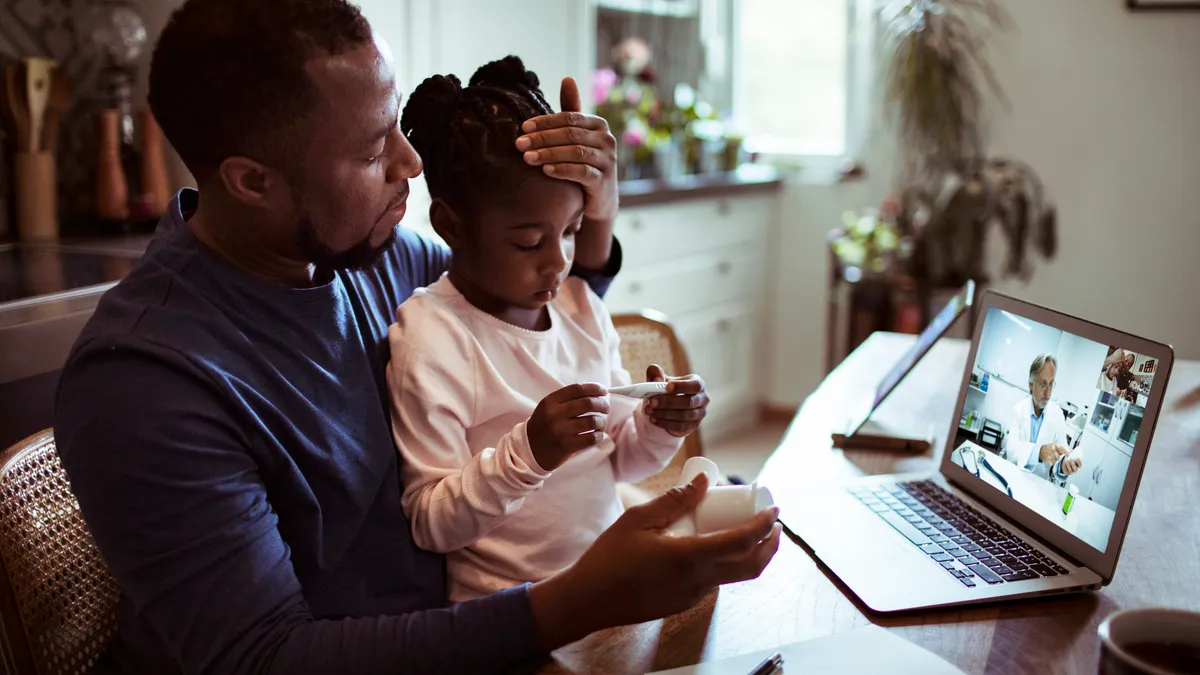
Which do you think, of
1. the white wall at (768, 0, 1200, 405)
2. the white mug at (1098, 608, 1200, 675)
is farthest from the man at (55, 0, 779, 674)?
the white wall at (768, 0, 1200, 405)

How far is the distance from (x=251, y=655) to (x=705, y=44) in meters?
3.83

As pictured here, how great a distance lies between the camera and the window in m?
4.16

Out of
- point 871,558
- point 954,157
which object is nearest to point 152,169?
point 871,558

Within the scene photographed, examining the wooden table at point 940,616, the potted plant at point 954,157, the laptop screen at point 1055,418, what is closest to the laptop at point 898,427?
the wooden table at point 940,616

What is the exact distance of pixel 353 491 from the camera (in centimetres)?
101

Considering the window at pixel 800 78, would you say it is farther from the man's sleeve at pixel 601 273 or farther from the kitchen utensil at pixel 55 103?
the man's sleeve at pixel 601 273

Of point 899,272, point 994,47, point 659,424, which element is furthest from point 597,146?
point 994,47

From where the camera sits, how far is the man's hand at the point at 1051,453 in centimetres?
107

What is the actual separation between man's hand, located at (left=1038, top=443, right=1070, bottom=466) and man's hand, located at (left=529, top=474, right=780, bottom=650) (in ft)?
1.32

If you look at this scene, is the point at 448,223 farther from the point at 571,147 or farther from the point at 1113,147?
the point at 1113,147

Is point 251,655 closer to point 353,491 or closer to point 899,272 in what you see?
point 353,491

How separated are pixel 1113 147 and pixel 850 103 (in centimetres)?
101

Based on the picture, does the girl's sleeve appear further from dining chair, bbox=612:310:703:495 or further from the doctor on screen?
dining chair, bbox=612:310:703:495

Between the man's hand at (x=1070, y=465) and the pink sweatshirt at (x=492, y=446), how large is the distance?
1.40 ft
